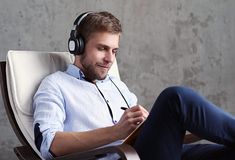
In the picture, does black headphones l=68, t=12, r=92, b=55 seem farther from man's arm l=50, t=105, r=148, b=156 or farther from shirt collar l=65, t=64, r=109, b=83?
man's arm l=50, t=105, r=148, b=156

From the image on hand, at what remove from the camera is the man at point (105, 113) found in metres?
1.27

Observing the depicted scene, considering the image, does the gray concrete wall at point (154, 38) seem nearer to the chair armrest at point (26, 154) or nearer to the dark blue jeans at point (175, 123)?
the chair armrest at point (26, 154)

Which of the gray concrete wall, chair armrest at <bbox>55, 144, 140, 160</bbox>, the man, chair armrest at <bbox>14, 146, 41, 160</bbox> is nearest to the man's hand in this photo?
the man

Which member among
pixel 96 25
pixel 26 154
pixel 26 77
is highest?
pixel 96 25

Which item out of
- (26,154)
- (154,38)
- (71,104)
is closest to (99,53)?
(71,104)

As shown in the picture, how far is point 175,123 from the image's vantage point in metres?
1.28

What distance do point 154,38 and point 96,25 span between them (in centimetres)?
100

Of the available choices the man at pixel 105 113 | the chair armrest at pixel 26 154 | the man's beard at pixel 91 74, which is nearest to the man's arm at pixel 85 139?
the man at pixel 105 113

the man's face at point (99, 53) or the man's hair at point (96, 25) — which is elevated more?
the man's hair at point (96, 25)

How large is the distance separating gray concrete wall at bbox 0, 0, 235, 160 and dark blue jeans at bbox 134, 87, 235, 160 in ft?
3.77

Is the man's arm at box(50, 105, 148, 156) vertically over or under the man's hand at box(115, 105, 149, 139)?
under

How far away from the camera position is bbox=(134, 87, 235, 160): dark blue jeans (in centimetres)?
127

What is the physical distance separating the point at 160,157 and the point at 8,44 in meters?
1.24

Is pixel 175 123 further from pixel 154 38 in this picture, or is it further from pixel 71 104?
Result: pixel 154 38
